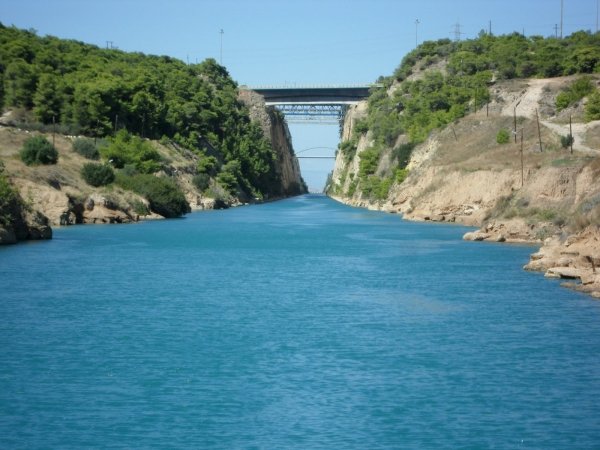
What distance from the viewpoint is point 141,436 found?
14961mm

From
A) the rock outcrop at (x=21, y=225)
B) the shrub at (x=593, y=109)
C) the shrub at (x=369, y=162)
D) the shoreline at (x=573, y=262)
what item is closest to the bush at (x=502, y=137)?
the shrub at (x=593, y=109)

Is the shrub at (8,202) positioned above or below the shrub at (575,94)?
below

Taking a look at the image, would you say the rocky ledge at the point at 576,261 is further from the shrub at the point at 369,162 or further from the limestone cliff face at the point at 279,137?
the limestone cliff face at the point at 279,137

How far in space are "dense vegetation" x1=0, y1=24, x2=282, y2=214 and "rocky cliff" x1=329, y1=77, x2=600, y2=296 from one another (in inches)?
741

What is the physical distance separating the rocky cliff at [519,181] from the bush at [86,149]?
25375 millimetres

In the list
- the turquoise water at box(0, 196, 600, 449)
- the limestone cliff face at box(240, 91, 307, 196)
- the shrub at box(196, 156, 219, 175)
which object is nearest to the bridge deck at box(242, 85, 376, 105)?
the limestone cliff face at box(240, 91, 307, 196)

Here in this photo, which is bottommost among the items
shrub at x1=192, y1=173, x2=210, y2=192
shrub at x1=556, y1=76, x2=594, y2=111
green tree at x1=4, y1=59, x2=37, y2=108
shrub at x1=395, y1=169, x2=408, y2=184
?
A: shrub at x1=192, y1=173, x2=210, y2=192

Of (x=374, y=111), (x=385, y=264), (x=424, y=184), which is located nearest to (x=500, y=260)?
(x=385, y=264)

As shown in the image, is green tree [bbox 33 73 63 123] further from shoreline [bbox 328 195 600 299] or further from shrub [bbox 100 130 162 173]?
shoreline [bbox 328 195 600 299]

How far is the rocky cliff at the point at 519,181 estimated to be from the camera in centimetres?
3484

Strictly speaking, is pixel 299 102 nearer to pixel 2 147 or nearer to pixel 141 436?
pixel 2 147

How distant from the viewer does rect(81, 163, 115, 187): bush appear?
66438 millimetres

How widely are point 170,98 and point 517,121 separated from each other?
46862 mm

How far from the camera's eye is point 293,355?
68.1 ft
